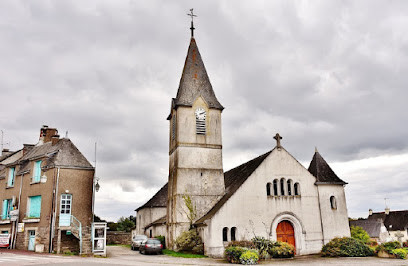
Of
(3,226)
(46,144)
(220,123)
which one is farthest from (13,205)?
(220,123)

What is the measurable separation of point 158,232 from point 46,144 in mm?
14851

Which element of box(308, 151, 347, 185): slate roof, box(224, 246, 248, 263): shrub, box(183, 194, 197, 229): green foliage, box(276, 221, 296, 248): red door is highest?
box(308, 151, 347, 185): slate roof

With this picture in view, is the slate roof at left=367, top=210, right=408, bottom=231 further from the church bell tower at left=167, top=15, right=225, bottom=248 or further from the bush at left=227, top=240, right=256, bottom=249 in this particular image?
the bush at left=227, top=240, right=256, bottom=249

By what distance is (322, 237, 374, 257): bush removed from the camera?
2436cm

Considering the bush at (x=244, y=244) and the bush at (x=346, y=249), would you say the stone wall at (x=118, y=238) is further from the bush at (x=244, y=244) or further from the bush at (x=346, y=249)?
the bush at (x=346, y=249)

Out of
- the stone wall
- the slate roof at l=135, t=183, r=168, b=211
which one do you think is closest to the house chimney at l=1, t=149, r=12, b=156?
the stone wall

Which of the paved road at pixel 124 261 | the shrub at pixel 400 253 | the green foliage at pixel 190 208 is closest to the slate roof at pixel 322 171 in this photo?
the shrub at pixel 400 253

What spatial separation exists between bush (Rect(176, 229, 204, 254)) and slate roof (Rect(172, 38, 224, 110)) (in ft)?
37.4

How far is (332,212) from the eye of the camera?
28.4 m

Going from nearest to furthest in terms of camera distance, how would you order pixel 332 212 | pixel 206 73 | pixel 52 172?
pixel 52 172 < pixel 332 212 < pixel 206 73

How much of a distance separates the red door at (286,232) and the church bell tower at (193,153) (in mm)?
5794

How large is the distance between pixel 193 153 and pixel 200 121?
3.21 m

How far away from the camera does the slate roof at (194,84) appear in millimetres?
31953

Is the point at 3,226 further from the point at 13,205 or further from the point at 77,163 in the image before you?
the point at 77,163
